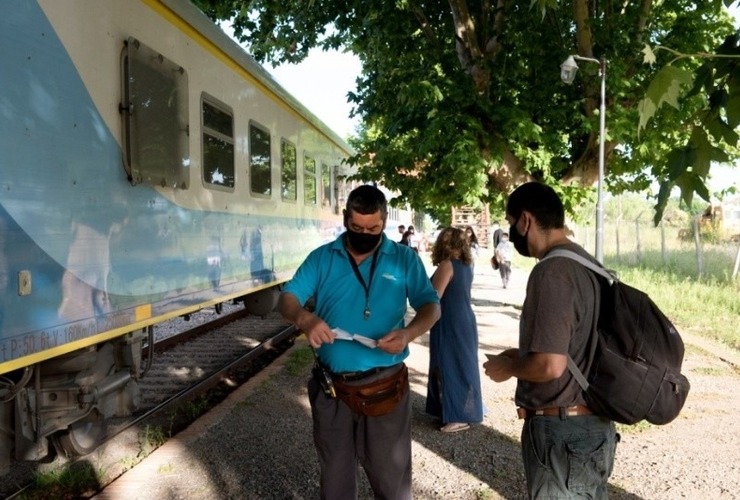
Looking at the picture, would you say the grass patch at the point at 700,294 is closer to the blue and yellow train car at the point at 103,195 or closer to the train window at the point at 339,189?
the train window at the point at 339,189

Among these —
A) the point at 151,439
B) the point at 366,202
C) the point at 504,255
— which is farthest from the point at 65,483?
the point at 504,255

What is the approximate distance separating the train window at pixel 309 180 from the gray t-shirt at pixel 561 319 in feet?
27.0

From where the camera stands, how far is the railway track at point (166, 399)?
16.3ft

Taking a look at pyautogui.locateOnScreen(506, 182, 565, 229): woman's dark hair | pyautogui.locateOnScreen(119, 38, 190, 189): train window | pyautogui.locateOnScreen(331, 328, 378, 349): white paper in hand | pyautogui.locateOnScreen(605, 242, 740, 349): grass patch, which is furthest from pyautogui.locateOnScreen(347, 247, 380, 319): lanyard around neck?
pyautogui.locateOnScreen(605, 242, 740, 349): grass patch

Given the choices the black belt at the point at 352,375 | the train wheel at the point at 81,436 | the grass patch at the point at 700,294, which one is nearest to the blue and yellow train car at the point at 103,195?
the train wheel at the point at 81,436

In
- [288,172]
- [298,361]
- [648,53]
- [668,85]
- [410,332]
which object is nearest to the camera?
[668,85]

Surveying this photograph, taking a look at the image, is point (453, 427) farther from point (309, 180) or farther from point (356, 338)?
point (309, 180)

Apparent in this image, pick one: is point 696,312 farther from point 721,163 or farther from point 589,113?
point 721,163

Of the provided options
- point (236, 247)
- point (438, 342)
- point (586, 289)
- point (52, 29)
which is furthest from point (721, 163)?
point (236, 247)

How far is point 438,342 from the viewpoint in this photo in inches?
234

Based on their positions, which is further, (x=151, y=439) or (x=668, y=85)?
(x=151, y=439)

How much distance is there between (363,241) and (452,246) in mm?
2571

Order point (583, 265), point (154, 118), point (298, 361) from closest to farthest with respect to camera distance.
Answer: point (583, 265) < point (154, 118) < point (298, 361)

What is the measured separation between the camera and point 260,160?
8.09m
